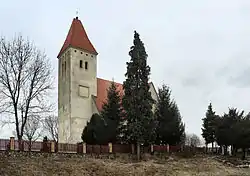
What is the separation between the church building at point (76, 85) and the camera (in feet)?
141

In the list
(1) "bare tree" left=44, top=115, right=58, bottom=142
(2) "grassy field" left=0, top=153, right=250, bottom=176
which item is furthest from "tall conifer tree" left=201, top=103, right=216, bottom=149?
(1) "bare tree" left=44, top=115, right=58, bottom=142

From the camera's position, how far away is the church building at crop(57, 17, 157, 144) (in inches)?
1698

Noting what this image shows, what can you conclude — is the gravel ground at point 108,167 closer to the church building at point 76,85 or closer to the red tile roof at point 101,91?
the church building at point 76,85

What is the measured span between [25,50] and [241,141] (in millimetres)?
23658

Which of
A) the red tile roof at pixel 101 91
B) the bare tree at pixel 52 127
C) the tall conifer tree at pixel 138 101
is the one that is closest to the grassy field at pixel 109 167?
the tall conifer tree at pixel 138 101

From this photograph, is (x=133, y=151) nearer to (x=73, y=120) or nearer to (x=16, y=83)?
(x=16, y=83)

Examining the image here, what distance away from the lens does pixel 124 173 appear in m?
23.2

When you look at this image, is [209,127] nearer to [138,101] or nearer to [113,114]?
[113,114]

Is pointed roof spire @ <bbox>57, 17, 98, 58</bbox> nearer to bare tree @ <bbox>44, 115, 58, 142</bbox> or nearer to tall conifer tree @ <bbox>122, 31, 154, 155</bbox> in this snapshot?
tall conifer tree @ <bbox>122, 31, 154, 155</bbox>

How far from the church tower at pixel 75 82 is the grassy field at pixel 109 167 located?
16.3 meters

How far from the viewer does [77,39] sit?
46188mm

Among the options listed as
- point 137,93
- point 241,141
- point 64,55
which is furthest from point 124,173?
point 64,55

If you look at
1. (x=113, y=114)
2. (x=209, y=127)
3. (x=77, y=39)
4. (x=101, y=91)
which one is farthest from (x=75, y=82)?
(x=209, y=127)

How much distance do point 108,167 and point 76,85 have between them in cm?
2174
